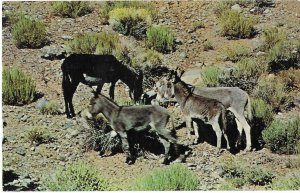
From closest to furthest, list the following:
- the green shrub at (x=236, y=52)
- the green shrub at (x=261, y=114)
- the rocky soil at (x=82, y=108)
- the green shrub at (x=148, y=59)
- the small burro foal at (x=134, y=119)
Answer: the small burro foal at (x=134, y=119) → the rocky soil at (x=82, y=108) → the green shrub at (x=261, y=114) → the green shrub at (x=148, y=59) → the green shrub at (x=236, y=52)

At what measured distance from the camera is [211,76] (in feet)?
51.1

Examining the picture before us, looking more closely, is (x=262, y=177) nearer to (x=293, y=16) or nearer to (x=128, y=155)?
(x=128, y=155)

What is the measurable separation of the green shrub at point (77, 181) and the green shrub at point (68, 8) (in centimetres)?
851

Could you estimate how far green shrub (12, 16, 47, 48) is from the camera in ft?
56.1

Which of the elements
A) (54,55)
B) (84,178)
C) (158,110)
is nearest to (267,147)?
(158,110)

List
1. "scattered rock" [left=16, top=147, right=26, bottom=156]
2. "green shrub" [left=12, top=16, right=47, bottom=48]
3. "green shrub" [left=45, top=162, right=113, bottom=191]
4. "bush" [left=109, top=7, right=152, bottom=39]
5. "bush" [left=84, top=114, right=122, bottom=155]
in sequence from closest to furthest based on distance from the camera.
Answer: "green shrub" [left=45, top=162, right=113, bottom=191], "scattered rock" [left=16, top=147, right=26, bottom=156], "bush" [left=84, top=114, right=122, bottom=155], "green shrub" [left=12, top=16, right=47, bottom=48], "bush" [left=109, top=7, right=152, bottom=39]

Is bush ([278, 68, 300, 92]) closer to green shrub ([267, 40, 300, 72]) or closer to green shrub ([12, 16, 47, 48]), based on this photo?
green shrub ([267, 40, 300, 72])

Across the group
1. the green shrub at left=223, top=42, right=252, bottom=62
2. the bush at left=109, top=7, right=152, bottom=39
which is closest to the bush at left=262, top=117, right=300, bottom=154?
the green shrub at left=223, top=42, right=252, bottom=62

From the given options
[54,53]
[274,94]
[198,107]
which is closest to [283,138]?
[198,107]

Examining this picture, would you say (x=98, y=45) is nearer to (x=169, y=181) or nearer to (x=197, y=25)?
(x=197, y=25)

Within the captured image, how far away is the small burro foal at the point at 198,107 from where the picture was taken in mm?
12438

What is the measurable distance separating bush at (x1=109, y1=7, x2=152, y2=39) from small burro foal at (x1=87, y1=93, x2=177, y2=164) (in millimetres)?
6235

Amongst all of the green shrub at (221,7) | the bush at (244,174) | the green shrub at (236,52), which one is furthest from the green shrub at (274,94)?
the green shrub at (221,7)

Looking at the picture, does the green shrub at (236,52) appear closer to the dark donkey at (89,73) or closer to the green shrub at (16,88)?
the dark donkey at (89,73)
